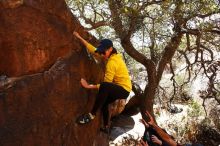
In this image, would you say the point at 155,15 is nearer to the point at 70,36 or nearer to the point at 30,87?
the point at 70,36

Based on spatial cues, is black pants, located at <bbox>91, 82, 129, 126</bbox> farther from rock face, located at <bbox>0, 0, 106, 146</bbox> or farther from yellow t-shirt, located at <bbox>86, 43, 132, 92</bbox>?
rock face, located at <bbox>0, 0, 106, 146</bbox>

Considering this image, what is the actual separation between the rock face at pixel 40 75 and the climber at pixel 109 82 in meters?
0.29

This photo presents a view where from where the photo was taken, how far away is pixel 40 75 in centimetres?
649

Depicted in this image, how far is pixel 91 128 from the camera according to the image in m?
7.27

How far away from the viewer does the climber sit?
647 cm

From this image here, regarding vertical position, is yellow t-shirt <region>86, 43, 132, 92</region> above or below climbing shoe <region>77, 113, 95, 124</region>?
above

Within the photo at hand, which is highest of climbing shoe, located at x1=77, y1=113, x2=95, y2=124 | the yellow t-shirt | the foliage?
the foliage

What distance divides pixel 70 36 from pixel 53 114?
1.41 m

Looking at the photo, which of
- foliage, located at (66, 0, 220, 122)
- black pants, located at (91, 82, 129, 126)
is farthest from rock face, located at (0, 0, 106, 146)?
foliage, located at (66, 0, 220, 122)

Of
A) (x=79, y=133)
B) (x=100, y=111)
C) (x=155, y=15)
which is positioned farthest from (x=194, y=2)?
(x=79, y=133)

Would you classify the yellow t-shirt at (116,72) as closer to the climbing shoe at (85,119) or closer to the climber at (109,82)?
the climber at (109,82)

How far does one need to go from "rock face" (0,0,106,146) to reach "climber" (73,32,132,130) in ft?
0.95

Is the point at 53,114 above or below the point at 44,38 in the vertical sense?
below

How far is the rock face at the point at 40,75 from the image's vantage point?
6.20m
